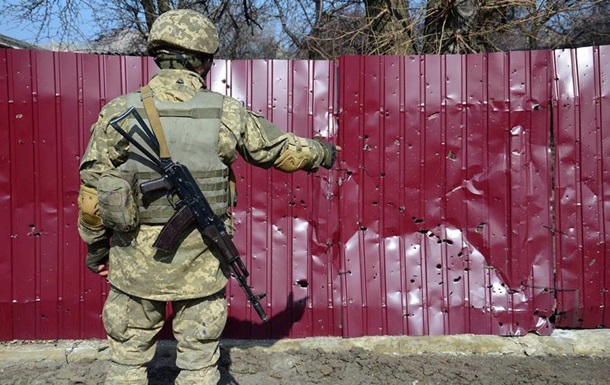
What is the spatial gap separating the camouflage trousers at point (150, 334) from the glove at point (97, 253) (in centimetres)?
24

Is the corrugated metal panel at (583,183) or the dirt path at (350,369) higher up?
the corrugated metal panel at (583,183)

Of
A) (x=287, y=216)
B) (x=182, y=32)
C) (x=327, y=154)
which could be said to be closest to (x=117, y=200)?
(x=182, y=32)

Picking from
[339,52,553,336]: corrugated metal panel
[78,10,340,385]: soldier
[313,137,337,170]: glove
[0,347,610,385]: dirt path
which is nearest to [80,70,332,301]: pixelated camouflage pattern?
[78,10,340,385]: soldier

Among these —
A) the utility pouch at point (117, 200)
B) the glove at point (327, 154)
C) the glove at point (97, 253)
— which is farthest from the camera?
the glove at point (327, 154)

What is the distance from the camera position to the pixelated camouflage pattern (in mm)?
2512

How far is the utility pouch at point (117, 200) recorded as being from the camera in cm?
236

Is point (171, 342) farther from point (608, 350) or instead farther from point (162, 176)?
point (608, 350)

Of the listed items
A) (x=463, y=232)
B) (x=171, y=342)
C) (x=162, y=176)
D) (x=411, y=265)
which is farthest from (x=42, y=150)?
(x=463, y=232)

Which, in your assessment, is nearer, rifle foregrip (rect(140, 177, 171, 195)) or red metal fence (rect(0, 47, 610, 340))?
rifle foregrip (rect(140, 177, 171, 195))

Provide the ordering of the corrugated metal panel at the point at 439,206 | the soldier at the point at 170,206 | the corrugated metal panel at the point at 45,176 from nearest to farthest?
the soldier at the point at 170,206 → the corrugated metal panel at the point at 45,176 → the corrugated metal panel at the point at 439,206

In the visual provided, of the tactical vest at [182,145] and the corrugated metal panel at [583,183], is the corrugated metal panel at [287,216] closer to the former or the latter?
the tactical vest at [182,145]

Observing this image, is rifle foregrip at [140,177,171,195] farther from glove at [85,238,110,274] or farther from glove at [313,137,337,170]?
glove at [313,137,337,170]

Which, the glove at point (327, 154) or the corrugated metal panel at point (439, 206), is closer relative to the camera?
the glove at point (327, 154)

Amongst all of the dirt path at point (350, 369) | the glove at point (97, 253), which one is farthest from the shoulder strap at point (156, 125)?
the dirt path at point (350, 369)
